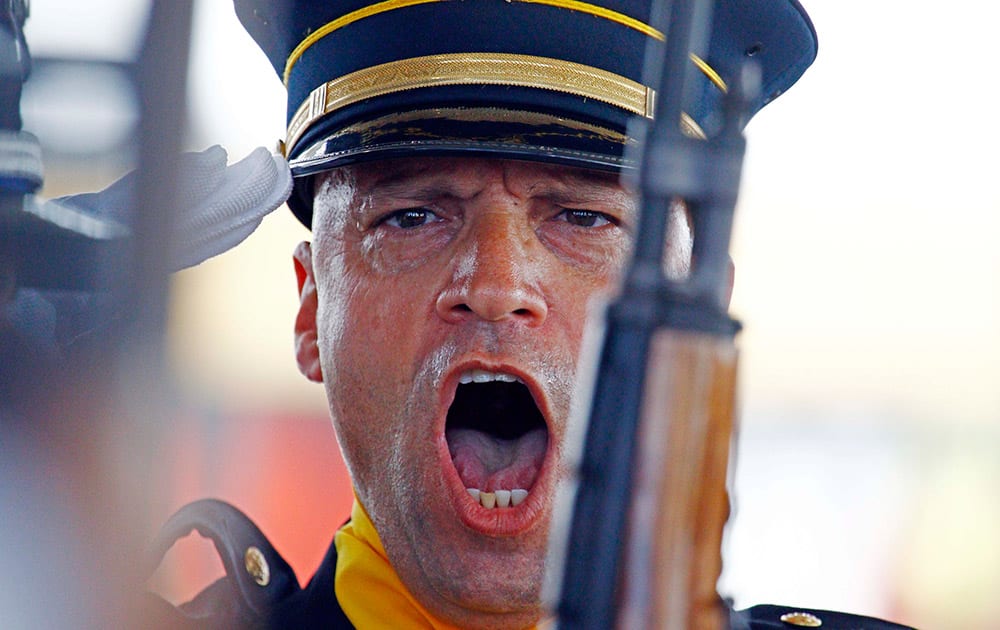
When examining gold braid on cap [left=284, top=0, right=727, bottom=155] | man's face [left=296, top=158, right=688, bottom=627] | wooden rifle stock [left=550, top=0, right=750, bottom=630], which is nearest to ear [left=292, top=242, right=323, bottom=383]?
man's face [left=296, top=158, right=688, bottom=627]

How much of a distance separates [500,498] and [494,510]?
0.10 feet

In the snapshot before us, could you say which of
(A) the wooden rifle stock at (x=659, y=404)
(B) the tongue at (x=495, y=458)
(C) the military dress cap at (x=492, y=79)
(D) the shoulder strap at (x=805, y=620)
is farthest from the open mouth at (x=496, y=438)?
(A) the wooden rifle stock at (x=659, y=404)

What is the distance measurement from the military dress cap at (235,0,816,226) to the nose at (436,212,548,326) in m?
0.08

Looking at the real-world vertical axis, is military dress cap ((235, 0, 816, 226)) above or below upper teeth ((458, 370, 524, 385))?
above

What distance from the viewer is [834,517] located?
6633mm

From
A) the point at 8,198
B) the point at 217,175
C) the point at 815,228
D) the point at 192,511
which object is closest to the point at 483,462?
the point at 192,511

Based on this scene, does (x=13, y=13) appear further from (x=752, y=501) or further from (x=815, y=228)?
(x=815, y=228)

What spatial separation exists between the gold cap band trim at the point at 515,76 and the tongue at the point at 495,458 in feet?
1.21

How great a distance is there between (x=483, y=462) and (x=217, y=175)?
0.47 metres

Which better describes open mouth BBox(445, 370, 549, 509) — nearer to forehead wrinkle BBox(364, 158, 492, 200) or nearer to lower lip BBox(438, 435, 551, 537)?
lower lip BBox(438, 435, 551, 537)

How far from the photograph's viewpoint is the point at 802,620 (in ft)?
5.13

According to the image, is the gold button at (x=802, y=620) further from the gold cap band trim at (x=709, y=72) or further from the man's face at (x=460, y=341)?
the gold cap band trim at (x=709, y=72)

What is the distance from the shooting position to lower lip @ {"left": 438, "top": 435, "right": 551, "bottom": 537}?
127 centimetres

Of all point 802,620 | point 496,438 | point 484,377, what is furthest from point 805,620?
point 484,377
